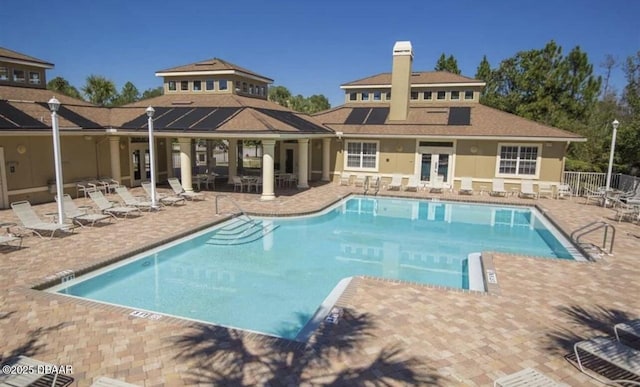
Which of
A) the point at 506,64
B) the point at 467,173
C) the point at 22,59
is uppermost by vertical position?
the point at 506,64

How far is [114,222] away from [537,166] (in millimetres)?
21359

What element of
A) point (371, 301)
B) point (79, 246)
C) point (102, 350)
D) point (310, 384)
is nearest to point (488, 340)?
point (371, 301)

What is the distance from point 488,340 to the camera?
652 centimetres

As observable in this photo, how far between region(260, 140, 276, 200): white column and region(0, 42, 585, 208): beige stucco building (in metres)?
0.05

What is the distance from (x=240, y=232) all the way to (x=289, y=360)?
933 centimetres

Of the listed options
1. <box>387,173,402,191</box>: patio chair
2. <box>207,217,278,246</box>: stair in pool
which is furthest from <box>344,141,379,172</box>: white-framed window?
<box>207,217,278,246</box>: stair in pool

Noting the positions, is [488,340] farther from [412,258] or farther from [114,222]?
[114,222]

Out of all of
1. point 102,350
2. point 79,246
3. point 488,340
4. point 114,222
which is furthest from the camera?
point 114,222

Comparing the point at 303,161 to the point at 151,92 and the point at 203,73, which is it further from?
the point at 151,92

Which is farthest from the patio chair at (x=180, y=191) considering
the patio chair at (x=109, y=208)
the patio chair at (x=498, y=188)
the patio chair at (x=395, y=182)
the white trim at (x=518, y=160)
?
the white trim at (x=518, y=160)

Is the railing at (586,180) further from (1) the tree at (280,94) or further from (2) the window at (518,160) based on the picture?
(1) the tree at (280,94)

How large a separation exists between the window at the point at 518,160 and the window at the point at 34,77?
26.3m

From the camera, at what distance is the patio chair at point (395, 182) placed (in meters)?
24.3

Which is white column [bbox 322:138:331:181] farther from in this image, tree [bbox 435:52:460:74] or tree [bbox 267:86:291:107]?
tree [bbox 267:86:291:107]
